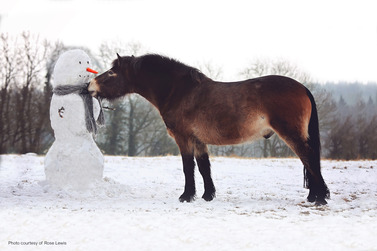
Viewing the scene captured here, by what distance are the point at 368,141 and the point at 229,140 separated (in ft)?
73.4

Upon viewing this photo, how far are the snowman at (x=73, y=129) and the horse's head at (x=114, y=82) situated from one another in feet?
1.63

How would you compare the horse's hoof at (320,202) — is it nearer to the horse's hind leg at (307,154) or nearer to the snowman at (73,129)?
the horse's hind leg at (307,154)

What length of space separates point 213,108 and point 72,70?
295cm

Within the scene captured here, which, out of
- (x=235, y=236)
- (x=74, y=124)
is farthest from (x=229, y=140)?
(x=74, y=124)

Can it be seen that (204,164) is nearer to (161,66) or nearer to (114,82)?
(161,66)

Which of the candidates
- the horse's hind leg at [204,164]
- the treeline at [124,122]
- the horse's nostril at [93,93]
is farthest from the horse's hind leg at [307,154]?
the treeline at [124,122]

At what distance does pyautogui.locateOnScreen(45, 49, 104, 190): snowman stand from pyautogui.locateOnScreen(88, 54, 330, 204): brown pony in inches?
20.4

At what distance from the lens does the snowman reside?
690 cm

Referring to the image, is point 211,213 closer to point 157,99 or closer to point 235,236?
point 235,236

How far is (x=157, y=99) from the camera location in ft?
21.9

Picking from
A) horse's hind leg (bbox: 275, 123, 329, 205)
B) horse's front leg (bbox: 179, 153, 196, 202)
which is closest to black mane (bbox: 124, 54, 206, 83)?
horse's front leg (bbox: 179, 153, 196, 202)

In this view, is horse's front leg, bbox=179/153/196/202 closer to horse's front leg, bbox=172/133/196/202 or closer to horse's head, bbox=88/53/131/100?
horse's front leg, bbox=172/133/196/202

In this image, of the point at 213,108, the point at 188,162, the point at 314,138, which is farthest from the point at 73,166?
the point at 314,138

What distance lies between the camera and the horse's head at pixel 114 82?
6734 millimetres
